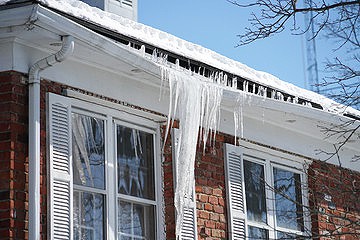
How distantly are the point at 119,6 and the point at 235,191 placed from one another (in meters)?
2.55

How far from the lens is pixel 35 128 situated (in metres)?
8.13

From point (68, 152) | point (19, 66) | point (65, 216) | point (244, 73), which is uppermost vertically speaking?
point (244, 73)

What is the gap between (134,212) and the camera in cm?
938

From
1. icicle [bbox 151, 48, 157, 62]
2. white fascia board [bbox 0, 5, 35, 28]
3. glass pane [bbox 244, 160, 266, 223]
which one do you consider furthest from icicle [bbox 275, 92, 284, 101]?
white fascia board [bbox 0, 5, 35, 28]

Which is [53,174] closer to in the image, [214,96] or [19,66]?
[19,66]

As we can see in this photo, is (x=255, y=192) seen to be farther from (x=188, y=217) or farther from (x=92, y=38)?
(x=92, y=38)

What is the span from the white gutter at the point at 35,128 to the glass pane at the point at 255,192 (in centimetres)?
329

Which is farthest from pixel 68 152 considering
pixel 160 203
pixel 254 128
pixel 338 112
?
pixel 338 112

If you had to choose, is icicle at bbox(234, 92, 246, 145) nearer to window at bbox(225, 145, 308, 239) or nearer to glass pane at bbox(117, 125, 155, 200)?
window at bbox(225, 145, 308, 239)

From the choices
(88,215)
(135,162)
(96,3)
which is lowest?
(88,215)

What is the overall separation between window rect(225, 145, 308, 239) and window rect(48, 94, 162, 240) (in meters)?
1.12

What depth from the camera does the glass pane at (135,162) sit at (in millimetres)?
9289

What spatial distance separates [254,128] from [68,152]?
9.99ft

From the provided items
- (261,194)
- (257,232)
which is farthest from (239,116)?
(257,232)
